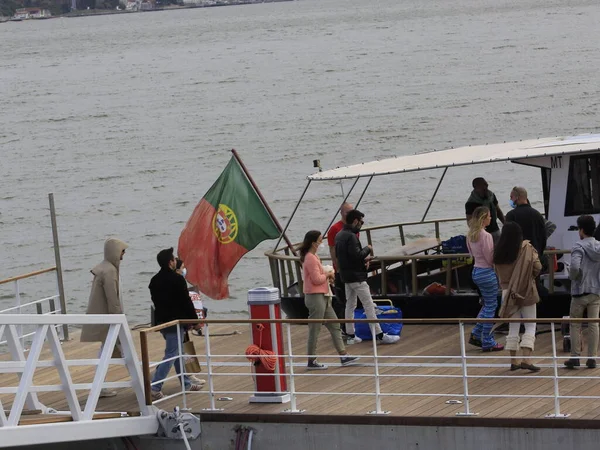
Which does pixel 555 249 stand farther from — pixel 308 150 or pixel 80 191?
pixel 308 150

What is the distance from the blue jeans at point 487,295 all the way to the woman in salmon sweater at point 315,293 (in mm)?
1518

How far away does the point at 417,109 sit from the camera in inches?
2318

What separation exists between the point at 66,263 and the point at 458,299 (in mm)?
19433

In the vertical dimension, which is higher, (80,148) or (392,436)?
(80,148)

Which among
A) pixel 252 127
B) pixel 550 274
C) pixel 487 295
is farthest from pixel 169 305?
pixel 252 127

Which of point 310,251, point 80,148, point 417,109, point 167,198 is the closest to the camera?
point 310,251

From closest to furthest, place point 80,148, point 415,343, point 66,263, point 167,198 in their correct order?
point 415,343 < point 66,263 < point 167,198 < point 80,148

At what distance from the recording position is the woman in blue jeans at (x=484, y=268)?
14.4 meters

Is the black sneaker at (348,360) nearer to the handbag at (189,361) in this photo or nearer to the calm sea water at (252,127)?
the handbag at (189,361)

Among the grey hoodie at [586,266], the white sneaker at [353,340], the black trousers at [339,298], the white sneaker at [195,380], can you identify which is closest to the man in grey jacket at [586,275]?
the grey hoodie at [586,266]

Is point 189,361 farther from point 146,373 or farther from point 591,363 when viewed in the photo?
point 591,363

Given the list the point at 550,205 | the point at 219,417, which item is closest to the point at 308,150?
the point at 550,205

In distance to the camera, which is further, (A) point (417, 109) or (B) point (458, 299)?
(A) point (417, 109)

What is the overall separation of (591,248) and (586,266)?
0.18 metres
